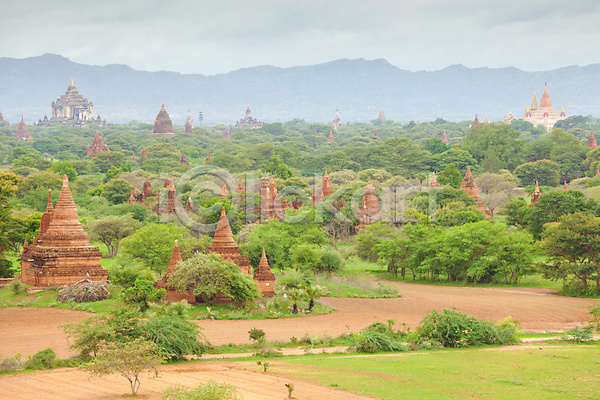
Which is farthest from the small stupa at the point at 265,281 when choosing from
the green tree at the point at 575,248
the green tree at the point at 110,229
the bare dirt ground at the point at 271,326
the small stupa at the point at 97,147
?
the small stupa at the point at 97,147

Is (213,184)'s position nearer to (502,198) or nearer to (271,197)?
(271,197)

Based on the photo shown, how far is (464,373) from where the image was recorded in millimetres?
25250

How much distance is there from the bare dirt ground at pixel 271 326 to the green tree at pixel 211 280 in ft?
5.53

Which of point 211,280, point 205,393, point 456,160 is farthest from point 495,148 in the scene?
point 205,393

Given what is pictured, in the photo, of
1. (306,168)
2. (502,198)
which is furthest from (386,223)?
(306,168)

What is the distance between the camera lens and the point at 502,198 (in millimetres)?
85375

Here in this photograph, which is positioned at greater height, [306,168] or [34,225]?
[306,168]

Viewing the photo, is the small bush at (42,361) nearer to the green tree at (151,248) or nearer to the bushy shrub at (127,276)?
the bushy shrub at (127,276)

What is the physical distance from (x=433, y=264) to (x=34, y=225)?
2578cm

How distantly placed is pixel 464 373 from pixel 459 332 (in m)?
5.76

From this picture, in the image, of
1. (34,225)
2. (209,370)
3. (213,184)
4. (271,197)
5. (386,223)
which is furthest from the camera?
(213,184)

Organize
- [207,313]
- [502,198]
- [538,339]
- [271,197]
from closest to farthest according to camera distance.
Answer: [538,339] → [207,313] → [271,197] → [502,198]

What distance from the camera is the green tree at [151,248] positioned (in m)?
46.9

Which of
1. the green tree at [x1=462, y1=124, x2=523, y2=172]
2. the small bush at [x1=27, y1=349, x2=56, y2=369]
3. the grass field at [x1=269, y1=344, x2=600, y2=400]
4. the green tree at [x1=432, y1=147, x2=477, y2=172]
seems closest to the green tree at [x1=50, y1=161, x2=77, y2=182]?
the green tree at [x1=432, y1=147, x2=477, y2=172]
